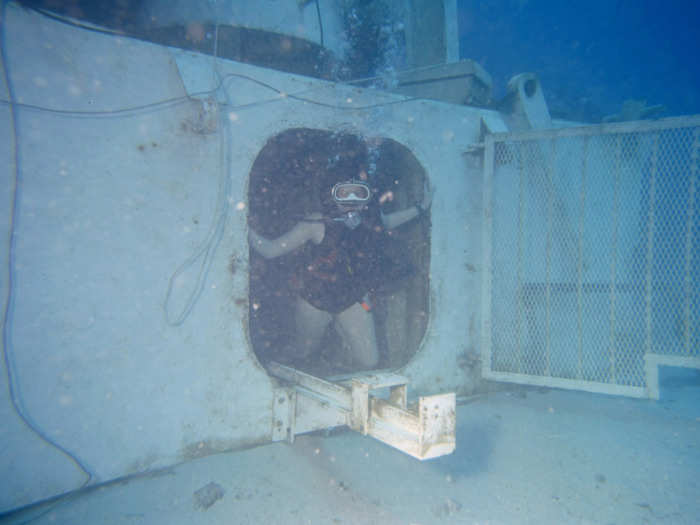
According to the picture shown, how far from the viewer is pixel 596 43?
57.0 m

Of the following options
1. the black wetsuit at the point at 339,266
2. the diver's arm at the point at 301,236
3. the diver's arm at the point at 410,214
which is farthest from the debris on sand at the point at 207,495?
the diver's arm at the point at 410,214

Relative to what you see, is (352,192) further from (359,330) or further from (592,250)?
(592,250)

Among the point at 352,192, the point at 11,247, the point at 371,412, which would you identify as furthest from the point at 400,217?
the point at 11,247

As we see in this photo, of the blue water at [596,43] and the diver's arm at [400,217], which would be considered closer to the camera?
the diver's arm at [400,217]

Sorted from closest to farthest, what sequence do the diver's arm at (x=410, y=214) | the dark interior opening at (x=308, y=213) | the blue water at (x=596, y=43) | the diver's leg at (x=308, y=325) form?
1. the diver's leg at (x=308, y=325)
2. the diver's arm at (x=410, y=214)
3. the dark interior opening at (x=308, y=213)
4. the blue water at (x=596, y=43)

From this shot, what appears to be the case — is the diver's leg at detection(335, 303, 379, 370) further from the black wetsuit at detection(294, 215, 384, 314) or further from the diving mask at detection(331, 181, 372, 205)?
the diving mask at detection(331, 181, 372, 205)

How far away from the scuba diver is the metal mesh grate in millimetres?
989

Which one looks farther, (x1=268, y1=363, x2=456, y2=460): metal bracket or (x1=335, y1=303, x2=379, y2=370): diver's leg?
(x1=335, y1=303, x2=379, y2=370): diver's leg

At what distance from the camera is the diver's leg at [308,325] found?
11.8ft

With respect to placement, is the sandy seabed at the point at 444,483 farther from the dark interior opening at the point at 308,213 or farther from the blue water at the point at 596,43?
the blue water at the point at 596,43

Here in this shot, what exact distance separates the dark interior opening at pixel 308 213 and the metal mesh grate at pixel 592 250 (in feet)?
2.94

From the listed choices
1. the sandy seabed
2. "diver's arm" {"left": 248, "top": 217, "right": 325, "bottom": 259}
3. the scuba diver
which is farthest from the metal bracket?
"diver's arm" {"left": 248, "top": 217, "right": 325, "bottom": 259}

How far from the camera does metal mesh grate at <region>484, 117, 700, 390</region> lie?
3020mm

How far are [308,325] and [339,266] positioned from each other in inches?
29.8
